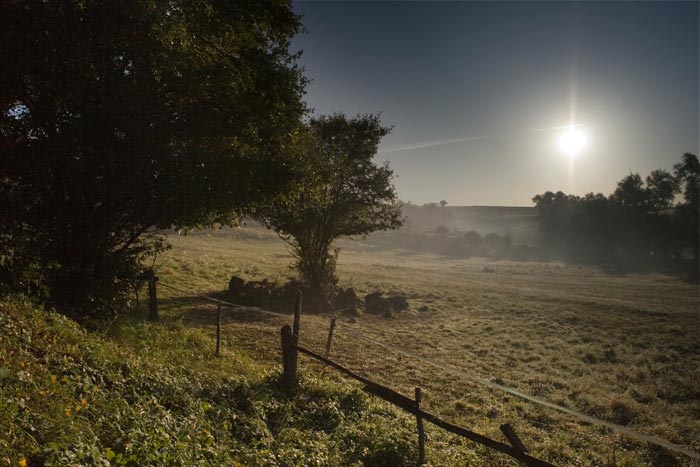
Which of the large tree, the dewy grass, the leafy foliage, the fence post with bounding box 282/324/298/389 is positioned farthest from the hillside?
the leafy foliage

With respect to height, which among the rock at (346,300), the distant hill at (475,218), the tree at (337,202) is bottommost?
the rock at (346,300)

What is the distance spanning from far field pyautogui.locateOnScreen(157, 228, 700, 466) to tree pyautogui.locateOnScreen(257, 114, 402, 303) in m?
4.06

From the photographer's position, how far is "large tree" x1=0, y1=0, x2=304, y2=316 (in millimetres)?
8961

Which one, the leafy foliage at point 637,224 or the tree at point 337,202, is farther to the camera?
the leafy foliage at point 637,224

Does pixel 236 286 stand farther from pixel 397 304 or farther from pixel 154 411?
pixel 154 411

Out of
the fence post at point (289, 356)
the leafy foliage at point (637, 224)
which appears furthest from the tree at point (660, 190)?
the fence post at point (289, 356)

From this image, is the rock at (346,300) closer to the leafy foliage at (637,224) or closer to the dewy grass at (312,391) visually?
the dewy grass at (312,391)

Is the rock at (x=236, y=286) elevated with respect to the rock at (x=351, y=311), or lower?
elevated

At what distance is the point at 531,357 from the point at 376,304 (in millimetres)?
10603

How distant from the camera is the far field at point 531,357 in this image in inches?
395

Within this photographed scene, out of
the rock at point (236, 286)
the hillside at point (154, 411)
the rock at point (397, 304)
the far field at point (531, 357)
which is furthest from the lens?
the rock at point (397, 304)

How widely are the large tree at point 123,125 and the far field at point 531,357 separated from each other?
6064 millimetres

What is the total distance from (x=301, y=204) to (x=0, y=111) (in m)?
16.0

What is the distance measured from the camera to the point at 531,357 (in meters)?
17.6
